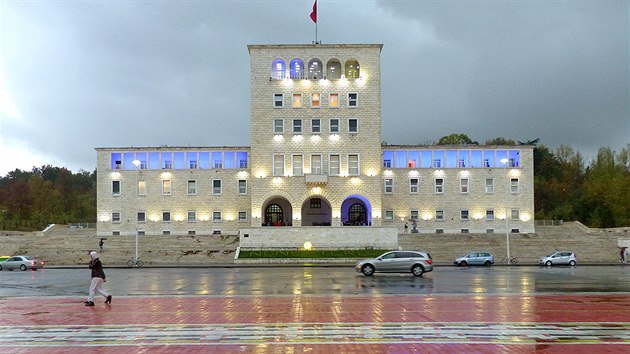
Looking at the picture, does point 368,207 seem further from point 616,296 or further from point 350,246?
point 616,296

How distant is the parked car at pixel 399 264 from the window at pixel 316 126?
1148 inches

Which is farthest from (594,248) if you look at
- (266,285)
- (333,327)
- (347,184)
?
(333,327)

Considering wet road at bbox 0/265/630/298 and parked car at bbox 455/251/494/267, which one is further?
parked car at bbox 455/251/494/267

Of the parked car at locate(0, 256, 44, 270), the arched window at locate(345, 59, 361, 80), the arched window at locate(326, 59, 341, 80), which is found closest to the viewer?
the parked car at locate(0, 256, 44, 270)

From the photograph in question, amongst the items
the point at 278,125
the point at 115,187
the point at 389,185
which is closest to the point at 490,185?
the point at 389,185

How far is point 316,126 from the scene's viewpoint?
188 ft

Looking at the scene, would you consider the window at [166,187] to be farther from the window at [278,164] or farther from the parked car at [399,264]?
the parked car at [399,264]

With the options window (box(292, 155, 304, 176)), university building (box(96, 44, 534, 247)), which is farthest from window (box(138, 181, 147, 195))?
window (box(292, 155, 304, 176))

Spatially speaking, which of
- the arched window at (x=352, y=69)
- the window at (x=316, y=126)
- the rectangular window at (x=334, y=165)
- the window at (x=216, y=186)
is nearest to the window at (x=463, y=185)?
the rectangular window at (x=334, y=165)

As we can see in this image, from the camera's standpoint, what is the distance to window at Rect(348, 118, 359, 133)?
57.2 meters

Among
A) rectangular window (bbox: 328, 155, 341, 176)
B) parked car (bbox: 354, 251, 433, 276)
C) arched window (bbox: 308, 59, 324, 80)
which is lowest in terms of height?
parked car (bbox: 354, 251, 433, 276)

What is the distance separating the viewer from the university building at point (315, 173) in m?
57.0

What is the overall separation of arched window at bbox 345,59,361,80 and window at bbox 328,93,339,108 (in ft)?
8.17

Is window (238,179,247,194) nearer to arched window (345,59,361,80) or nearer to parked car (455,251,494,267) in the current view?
arched window (345,59,361,80)
